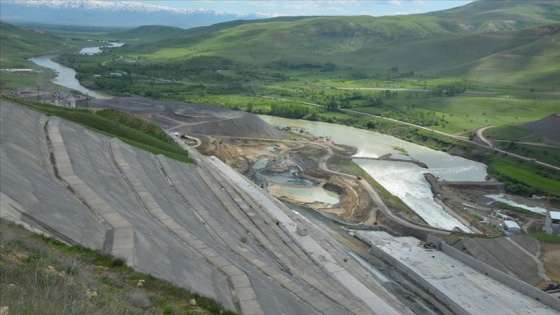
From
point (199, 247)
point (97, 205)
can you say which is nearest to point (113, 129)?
point (97, 205)

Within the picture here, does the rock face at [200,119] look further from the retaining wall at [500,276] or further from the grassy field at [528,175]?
the retaining wall at [500,276]

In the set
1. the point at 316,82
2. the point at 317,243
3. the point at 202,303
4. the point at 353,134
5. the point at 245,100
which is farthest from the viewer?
the point at 316,82

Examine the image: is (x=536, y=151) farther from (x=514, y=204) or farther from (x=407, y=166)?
(x=514, y=204)

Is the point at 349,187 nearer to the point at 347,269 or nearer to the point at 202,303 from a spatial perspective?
the point at 347,269

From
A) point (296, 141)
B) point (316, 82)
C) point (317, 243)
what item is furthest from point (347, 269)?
point (316, 82)

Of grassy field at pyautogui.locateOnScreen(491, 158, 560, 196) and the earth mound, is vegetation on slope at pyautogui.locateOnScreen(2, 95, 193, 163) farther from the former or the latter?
the earth mound

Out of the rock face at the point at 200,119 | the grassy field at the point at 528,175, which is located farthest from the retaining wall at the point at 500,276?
the rock face at the point at 200,119
